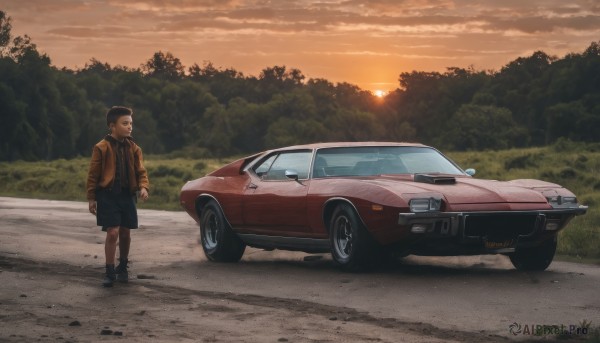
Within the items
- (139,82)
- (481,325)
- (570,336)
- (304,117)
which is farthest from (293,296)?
(139,82)

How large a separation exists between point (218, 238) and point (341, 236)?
2214mm

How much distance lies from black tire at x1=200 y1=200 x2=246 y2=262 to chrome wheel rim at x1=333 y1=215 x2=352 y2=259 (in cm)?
197

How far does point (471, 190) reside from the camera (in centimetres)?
1089

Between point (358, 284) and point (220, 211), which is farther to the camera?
point (220, 211)

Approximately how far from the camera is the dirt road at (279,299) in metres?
7.52

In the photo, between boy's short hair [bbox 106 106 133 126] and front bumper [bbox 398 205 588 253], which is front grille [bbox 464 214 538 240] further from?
boy's short hair [bbox 106 106 133 126]

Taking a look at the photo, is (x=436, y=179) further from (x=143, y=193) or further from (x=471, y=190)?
(x=143, y=193)

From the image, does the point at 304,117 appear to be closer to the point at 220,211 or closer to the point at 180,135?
the point at 180,135

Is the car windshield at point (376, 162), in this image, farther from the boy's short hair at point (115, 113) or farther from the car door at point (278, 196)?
the boy's short hair at point (115, 113)

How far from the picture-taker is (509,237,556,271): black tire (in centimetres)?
1132

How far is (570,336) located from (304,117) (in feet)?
437

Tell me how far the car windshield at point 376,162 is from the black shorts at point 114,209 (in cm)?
212

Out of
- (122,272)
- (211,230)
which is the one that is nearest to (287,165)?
(211,230)

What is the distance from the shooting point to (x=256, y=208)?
12.5 meters
